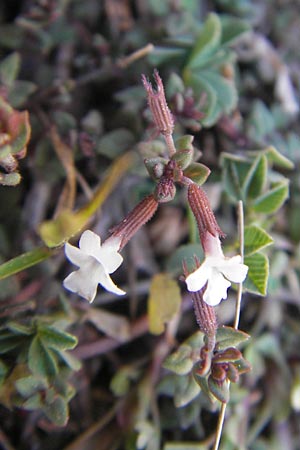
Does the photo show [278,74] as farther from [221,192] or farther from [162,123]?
[162,123]

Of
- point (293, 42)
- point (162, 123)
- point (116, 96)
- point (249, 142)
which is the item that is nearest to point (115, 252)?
point (162, 123)

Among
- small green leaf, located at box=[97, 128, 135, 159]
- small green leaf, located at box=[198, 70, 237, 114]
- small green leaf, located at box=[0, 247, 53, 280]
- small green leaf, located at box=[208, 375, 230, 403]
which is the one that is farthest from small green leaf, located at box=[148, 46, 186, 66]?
small green leaf, located at box=[208, 375, 230, 403]

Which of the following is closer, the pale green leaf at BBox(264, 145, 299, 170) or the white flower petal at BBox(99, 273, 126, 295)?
the white flower petal at BBox(99, 273, 126, 295)

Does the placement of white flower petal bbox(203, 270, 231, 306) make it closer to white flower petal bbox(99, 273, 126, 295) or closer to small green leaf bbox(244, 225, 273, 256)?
white flower petal bbox(99, 273, 126, 295)

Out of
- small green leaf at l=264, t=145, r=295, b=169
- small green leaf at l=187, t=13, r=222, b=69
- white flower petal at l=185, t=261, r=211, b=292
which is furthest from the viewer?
small green leaf at l=187, t=13, r=222, b=69

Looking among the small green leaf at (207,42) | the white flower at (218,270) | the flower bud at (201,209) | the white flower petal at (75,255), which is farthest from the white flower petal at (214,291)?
the small green leaf at (207,42)

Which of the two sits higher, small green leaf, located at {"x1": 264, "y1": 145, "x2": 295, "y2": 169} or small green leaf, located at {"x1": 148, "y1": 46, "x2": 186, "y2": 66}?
small green leaf, located at {"x1": 148, "y1": 46, "x2": 186, "y2": 66}
